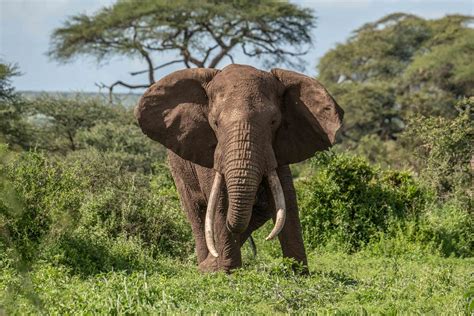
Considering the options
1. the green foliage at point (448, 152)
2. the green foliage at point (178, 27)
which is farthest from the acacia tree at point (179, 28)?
the green foliage at point (448, 152)

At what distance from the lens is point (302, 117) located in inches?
372

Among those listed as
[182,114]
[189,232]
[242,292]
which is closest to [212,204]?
[182,114]

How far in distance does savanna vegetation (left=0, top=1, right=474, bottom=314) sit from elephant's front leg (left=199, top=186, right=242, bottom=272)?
0.75 feet

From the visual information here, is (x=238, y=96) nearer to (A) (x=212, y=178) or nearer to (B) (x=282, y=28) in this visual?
(A) (x=212, y=178)

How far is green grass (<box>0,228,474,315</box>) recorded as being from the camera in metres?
6.95

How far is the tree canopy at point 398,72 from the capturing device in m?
36.3

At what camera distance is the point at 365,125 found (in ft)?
126

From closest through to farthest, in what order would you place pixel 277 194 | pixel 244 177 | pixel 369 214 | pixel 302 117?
1. pixel 244 177
2. pixel 277 194
3. pixel 302 117
4. pixel 369 214

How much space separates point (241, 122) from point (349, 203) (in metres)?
5.50

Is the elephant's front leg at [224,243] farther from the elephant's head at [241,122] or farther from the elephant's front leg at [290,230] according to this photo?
the elephant's front leg at [290,230]

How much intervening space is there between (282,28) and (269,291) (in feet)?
105

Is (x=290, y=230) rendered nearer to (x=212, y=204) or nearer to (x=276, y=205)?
(x=276, y=205)

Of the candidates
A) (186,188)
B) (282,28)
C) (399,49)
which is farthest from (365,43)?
(186,188)

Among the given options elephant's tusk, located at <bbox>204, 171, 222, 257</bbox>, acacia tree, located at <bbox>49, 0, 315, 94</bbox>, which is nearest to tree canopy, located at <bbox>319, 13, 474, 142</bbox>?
acacia tree, located at <bbox>49, 0, 315, 94</bbox>
